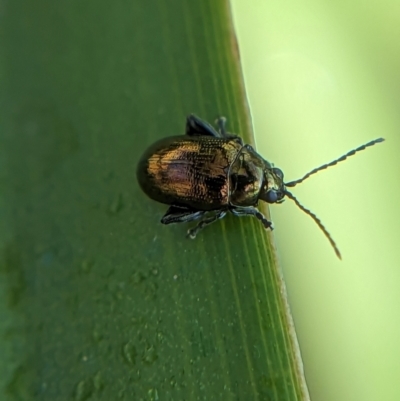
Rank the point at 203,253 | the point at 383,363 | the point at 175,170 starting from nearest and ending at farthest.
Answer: the point at 203,253
the point at 175,170
the point at 383,363

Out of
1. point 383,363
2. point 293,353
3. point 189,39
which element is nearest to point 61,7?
point 189,39

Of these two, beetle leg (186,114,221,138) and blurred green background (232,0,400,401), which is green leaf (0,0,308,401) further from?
blurred green background (232,0,400,401)

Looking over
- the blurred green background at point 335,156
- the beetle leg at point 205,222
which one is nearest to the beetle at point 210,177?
the beetle leg at point 205,222

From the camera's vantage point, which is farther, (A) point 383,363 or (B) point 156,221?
(A) point 383,363

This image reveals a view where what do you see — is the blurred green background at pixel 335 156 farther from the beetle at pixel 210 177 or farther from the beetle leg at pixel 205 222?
the beetle leg at pixel 205 222

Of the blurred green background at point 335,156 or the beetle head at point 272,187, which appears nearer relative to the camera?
the beetle head at point 272,187

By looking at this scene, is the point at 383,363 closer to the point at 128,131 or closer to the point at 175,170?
the point at 175,170

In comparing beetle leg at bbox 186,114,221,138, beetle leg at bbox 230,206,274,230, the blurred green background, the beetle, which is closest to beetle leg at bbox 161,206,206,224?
the beetle
